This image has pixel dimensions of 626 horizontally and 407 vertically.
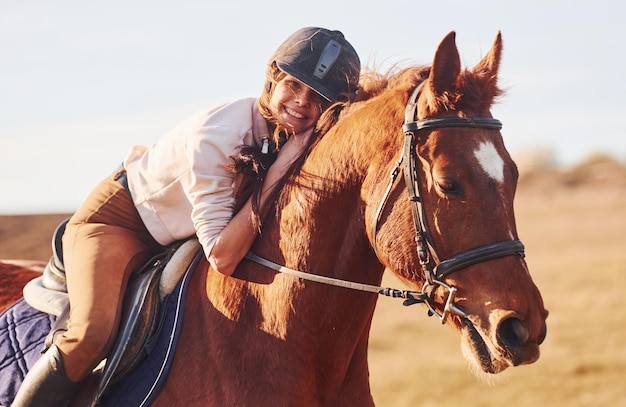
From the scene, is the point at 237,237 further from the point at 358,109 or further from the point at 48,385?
the point at 48,385

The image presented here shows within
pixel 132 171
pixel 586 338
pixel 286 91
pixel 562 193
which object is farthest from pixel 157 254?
pixel 562 193

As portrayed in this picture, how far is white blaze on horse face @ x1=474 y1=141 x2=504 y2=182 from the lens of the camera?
305 cm

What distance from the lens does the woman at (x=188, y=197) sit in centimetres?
355

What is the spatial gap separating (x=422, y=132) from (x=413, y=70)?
1.49 feet

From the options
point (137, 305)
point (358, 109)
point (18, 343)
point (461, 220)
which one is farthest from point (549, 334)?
point (461, 220)

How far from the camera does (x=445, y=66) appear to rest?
127 inches

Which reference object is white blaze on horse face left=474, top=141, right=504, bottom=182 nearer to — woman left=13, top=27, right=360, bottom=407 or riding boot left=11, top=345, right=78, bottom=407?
woman left=13, top=27, right=360, bottom=407

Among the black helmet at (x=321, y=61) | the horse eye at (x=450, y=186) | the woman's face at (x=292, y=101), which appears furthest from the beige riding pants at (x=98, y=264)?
the horse eye at (x=450, y=186)

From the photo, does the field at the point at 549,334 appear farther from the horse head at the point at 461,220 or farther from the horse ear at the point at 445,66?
the horse ear at the point at 445,66

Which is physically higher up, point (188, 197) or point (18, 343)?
point (188, 197)

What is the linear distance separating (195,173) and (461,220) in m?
1.19

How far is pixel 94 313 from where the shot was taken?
3.52 meters

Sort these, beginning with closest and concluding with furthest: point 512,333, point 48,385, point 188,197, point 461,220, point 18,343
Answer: point 512,333 < point 461,220 < point 48,385 < point 188,197 < point 18,343

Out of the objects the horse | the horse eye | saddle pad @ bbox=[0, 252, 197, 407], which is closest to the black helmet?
the horse
